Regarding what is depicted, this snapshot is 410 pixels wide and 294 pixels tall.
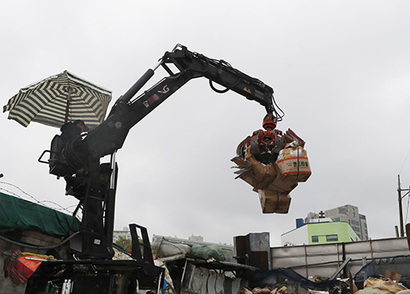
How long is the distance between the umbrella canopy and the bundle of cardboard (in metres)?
4.39

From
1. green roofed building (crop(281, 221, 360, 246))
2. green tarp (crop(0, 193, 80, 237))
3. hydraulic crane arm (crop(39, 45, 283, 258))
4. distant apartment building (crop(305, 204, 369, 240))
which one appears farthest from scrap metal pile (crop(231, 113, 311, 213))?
distant apartment building (crop(305, 204, 369, 240))

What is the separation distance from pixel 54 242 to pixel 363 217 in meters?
88.9

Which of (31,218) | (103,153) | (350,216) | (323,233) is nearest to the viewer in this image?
(103,153)

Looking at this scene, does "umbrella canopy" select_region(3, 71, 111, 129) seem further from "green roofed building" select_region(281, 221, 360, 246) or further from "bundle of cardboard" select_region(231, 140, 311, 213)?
"green roofed building" select_region(281, 221, 360, 246)

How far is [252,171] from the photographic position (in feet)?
28.1

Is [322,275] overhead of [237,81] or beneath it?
beneath

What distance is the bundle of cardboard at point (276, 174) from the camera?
7.94 m

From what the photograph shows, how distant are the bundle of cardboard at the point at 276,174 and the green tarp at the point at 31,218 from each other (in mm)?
5023

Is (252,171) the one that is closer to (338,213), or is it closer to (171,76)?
(171,76)

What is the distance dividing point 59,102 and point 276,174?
237 inches

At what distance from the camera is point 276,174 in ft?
27.3

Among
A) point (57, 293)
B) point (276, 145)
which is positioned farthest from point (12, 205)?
point (276, 145)

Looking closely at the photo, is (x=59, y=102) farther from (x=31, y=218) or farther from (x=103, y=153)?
(x=103, y=153)

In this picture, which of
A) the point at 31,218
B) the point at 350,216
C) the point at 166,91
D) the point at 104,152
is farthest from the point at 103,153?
the point at 350,216
